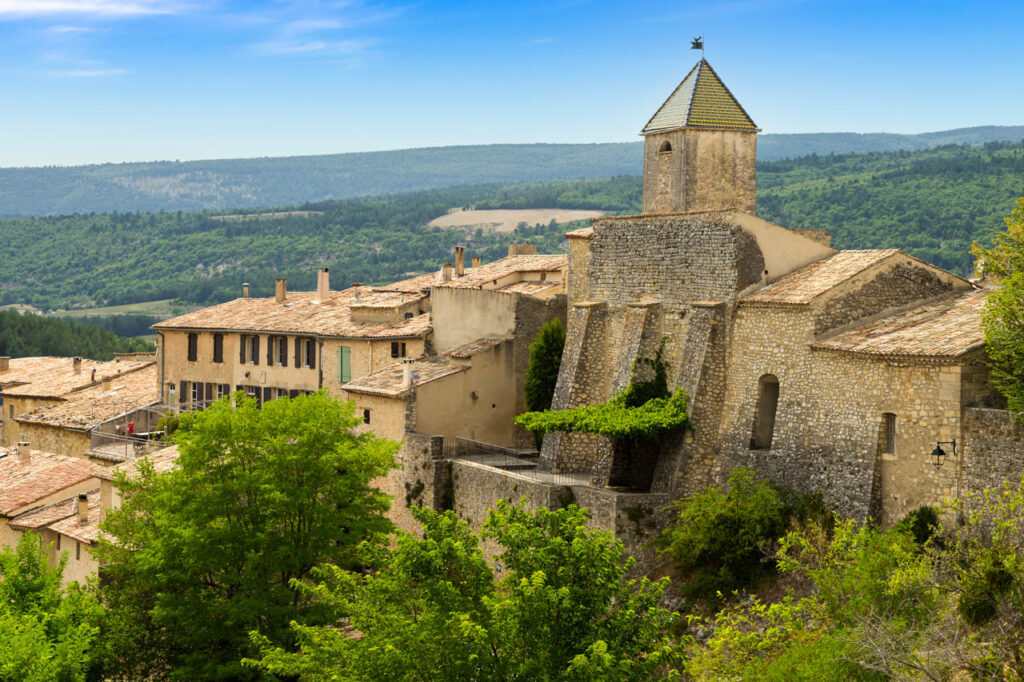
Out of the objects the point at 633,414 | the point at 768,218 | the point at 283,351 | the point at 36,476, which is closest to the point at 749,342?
the point at 633,414

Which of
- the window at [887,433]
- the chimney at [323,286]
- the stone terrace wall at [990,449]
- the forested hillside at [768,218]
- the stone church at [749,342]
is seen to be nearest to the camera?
the stone terrace wall at [990,449]

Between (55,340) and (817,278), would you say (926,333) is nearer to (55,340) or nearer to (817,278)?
(817,278)

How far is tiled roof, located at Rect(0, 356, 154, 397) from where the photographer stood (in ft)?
228

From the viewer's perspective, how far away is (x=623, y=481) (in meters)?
40.4

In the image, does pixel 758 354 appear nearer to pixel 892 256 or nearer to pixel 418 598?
pixel 892 256

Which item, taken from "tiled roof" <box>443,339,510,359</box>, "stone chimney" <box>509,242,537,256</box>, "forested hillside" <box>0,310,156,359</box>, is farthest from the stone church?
"forested hillside" <box>0,310,156,359</box>

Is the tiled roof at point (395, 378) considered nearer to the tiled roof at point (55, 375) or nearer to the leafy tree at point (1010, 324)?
the leafy tree at point (1010, 324)

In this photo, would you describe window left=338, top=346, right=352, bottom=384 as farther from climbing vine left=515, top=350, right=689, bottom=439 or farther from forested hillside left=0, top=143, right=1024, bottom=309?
forested hillside left=0, top=143, right=1024, bottom=309

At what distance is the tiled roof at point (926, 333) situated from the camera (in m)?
30.8

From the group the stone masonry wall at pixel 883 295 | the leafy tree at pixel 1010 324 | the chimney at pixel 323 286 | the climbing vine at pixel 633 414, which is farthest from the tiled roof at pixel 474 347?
the leafy tree at pixel 1010 324

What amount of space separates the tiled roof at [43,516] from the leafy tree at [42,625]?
12630 mm

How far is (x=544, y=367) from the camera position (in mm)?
46156

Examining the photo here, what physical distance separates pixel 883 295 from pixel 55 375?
50299mm

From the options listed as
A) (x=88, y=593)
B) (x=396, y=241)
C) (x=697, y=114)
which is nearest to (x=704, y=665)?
(x=88, y=593)
